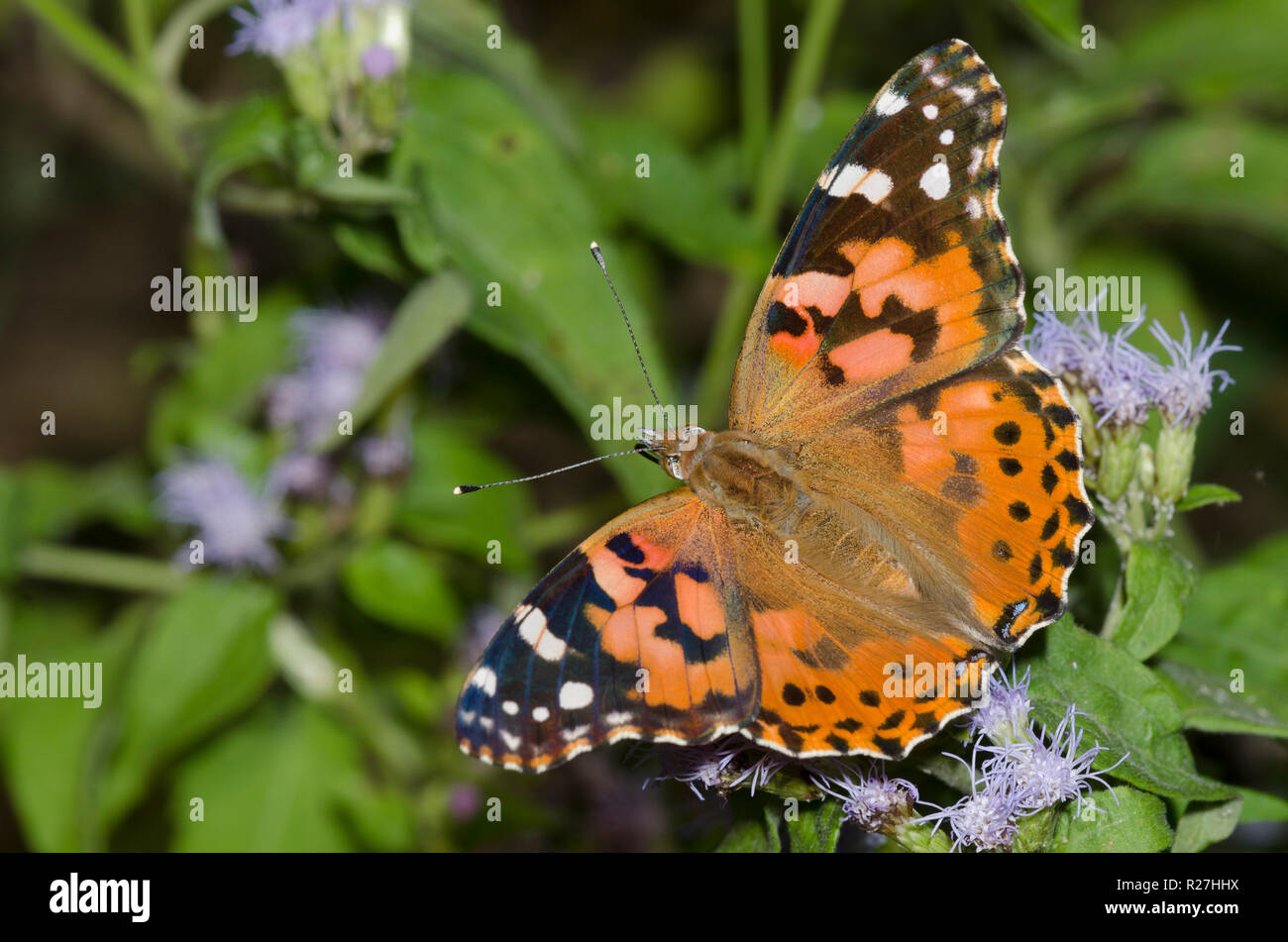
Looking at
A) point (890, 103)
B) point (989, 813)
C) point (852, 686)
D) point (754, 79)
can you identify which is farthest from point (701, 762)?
point (754, 79)

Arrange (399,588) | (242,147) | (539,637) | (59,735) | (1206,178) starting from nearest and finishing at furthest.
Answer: (539,637), (242,147), (399,588), (59,735), (1206,178)

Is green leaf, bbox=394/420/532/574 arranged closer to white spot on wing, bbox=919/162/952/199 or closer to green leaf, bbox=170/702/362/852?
green leaf, bbox=170/702/362/852

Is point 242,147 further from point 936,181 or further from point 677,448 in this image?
point 936,181

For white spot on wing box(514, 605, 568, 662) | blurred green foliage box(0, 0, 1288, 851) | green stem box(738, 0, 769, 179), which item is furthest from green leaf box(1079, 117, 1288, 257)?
white spot on wing box(514, 605, 568, 662)

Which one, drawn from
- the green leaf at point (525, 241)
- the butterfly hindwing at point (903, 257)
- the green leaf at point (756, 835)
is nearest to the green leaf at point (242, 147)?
the green leaf at point (525, 241)

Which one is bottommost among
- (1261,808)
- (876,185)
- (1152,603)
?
(1261,808)

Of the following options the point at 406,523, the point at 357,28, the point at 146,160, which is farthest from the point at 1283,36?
the point at 146,160
